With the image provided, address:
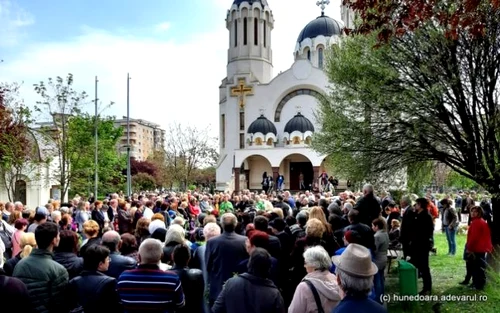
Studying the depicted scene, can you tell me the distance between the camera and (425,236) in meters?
9.51

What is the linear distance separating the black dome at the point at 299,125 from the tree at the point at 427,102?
3463cm

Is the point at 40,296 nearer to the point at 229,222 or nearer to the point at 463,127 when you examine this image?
the point at 229,222

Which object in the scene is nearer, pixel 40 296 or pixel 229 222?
pixel 40 296

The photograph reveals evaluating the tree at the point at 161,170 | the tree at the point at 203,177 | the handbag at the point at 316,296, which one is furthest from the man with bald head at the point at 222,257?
the tree at the point at 203,177

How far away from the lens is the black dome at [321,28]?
193ft

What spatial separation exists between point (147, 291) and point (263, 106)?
47.4 meters

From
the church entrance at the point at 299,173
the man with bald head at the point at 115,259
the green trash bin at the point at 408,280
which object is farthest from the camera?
the church entrance at the point at 299,173

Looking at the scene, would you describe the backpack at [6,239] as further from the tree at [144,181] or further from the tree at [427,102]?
the tree at [144,181]

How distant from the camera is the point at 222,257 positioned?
637 centimetres

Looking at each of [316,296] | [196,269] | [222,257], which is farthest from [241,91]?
[316,296]

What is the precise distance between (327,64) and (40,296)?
35.1 feet

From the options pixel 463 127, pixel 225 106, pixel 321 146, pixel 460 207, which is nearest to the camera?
pixel 463 127

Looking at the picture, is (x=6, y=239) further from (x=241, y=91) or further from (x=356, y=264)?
(x=241, y=91)

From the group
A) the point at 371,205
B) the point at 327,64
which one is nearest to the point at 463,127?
the point at 371,205
